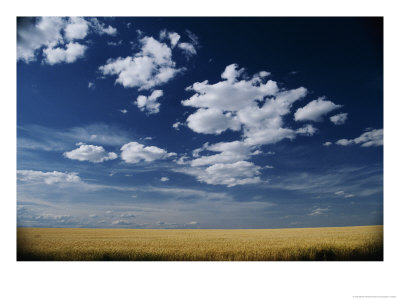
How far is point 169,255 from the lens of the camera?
12312 millimetres

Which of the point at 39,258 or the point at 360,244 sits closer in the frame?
the point at 39,258
